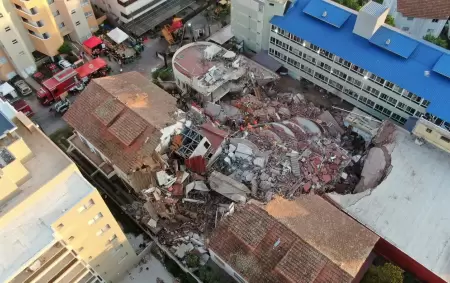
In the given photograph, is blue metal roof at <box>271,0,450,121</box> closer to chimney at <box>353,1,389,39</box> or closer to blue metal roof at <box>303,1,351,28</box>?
blue metal roof at <box>303,1,351,28</box>

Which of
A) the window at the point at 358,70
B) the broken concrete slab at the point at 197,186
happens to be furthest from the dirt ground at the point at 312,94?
the broken concrete slab at the point at 197,186

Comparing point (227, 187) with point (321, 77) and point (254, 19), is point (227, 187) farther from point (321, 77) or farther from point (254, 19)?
point (254, 19)

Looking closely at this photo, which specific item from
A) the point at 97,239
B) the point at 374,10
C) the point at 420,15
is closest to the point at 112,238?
the point at 97,239

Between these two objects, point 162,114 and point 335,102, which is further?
point 335,102

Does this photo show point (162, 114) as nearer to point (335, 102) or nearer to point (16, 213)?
point (16, 213)

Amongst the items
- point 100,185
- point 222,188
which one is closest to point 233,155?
point 222,188

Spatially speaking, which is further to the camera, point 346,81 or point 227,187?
point 346,81

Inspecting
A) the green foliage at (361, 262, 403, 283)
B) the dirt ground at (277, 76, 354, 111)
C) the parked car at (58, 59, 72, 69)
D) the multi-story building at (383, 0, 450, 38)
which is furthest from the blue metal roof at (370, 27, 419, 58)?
the parked car at (58, 59, 72, 69)
